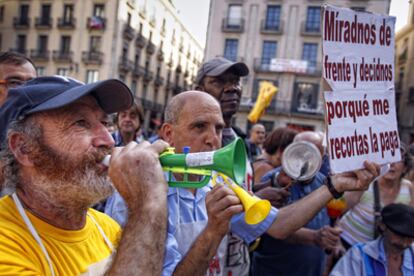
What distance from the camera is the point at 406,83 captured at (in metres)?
29.3

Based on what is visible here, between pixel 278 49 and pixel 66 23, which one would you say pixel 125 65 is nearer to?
pixel 66 23

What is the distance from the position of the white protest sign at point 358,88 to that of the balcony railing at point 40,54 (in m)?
30.3

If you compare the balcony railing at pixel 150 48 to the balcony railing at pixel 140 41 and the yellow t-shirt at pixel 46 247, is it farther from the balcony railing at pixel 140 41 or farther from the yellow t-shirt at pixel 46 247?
the yellow t-shirt at pixel 46 247

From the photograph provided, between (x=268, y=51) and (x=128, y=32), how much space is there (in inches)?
427

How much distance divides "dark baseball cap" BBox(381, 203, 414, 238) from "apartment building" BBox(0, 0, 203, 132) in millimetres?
27100

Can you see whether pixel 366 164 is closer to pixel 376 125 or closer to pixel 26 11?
pixel 376 125

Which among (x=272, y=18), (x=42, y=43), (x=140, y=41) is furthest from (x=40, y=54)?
(x=272, y=18)

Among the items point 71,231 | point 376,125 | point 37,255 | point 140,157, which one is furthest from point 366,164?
point 37,255

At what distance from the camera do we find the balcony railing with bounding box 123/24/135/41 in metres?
28.3

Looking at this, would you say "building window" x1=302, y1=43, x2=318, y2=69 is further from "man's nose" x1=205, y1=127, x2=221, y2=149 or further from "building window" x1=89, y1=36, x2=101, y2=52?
"man's nose" x1=205, y1=127, x2=221, y2=149

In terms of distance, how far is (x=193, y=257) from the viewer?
5.36ft

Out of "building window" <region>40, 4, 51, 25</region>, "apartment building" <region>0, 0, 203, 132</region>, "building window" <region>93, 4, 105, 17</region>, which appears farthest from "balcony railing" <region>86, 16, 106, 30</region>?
"building window" <region>40, 4, 51, 25</region>

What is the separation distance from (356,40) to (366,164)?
2.30ft

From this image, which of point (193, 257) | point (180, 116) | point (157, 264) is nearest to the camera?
point (157, 264)
